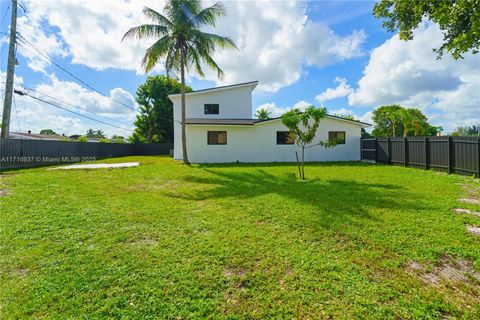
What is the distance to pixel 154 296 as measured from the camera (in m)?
2.50

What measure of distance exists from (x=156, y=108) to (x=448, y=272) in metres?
32.4

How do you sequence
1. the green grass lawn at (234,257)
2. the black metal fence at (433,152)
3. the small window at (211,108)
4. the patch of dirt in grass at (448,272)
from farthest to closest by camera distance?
the small window at (211,108)
the black metal fence at (433,152)
the patch of dirt in grass at (448,272)
the green grass lawn at (234,257)

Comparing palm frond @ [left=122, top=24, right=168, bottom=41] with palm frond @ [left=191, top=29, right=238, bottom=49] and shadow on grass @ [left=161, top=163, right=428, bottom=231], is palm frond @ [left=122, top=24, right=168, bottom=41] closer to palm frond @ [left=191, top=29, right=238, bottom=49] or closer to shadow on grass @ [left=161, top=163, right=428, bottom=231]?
palm frond @ [left=191, top=29, right=238, bottom=49]

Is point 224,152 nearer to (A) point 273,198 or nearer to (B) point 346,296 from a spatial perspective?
(A) point 273,198

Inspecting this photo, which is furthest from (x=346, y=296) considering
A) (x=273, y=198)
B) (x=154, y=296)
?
(x=273, y=198)

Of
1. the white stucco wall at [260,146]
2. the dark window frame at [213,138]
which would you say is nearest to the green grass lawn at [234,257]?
the white stucco wall at [260,146]

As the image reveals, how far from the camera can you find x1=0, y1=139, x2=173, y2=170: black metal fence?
1262cm

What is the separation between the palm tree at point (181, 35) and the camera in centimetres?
1337

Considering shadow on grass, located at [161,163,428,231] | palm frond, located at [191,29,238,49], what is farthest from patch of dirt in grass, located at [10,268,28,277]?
palm frond, located at [191,29,238,49]

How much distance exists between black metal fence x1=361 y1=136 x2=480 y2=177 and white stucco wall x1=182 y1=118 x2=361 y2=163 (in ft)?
7.57

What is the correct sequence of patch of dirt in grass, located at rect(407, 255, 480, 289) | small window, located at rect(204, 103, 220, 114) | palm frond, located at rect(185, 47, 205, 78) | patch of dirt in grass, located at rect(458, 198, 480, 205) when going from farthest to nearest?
small window, located at rect(204, 103, 220, 114) → palm frond, located at rect(185, 47, 205, 78) → patch of dirt in grass, located at rect(458, 198, 480, 205) → patch of dirt in grass, located at rect(407, 255, 480, 289)

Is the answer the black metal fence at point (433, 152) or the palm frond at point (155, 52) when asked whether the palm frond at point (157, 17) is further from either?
the black metal fence at point (433, 152)

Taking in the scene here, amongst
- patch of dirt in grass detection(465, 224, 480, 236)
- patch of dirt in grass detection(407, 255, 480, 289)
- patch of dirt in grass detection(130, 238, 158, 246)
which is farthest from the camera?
patch of dirt in grass detection(465, 224, 480, 236)

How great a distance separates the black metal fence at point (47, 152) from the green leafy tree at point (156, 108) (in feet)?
21.7
